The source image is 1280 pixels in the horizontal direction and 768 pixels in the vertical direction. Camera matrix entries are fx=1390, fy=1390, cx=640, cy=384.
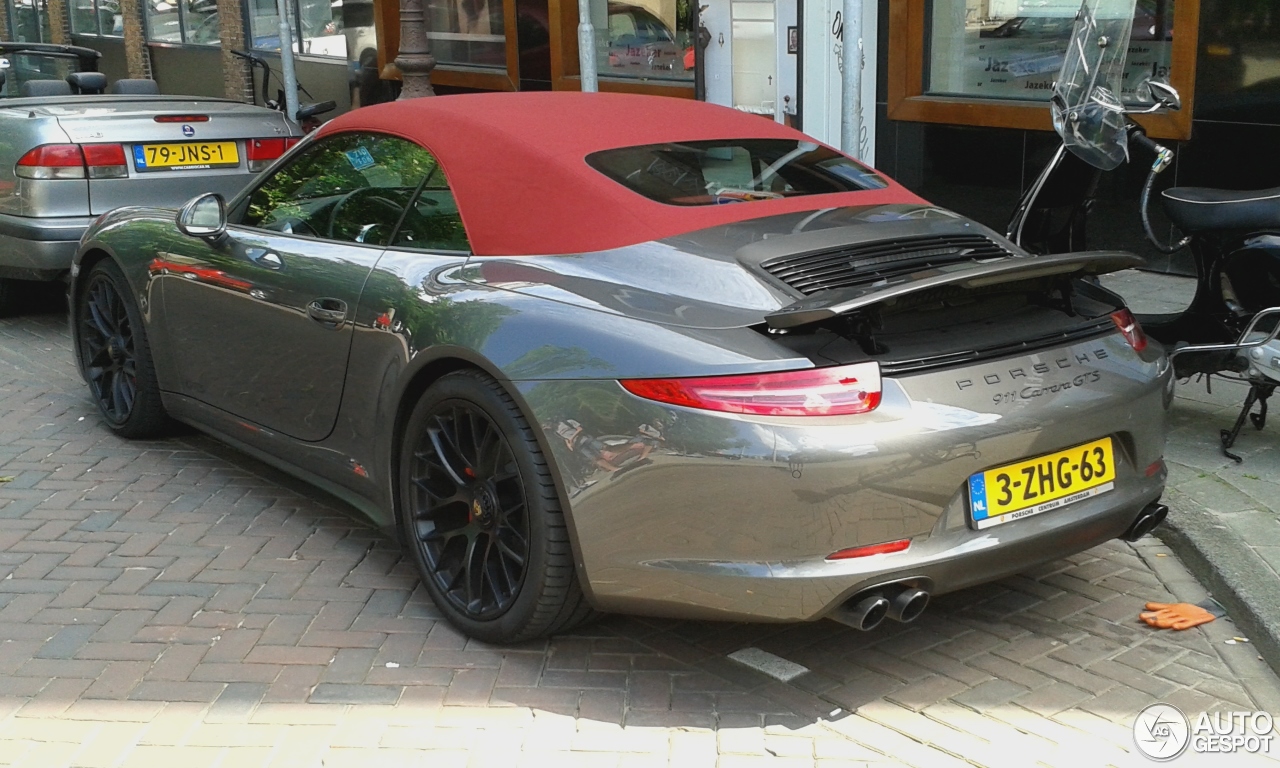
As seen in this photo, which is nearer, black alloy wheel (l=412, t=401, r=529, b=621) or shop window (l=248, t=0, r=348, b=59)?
black alloy wheel (l=412, t=401, r=529, b=621)

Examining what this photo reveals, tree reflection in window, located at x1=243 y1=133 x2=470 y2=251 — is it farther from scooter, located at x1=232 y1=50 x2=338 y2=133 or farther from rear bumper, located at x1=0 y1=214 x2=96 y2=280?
scooter, located at x1=232 y1=50 x2=338 y2=133

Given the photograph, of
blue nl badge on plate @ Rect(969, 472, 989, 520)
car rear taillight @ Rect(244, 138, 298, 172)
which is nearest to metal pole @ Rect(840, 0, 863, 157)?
blue nl badge on plate @ Rect(969, 472, 989, 520)

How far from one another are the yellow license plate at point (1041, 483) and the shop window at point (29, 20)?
81.7 ft

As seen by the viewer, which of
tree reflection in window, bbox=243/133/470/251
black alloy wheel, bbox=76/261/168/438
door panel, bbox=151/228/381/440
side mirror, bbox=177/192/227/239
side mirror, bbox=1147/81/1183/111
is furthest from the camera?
black alloy wheel, bbox=76/261/168/438

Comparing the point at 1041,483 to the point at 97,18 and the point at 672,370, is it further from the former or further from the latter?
the point at 97,18

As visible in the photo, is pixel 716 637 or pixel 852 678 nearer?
pixel 852 678

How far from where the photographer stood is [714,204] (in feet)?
13.0

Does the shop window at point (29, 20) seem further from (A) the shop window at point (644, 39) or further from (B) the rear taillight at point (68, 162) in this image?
(B) the rear taillight at point (68, 162)

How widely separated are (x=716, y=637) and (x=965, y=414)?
1051 millimetres

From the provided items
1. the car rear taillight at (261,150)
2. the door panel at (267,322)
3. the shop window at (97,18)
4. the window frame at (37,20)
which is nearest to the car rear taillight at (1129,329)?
the door panel at (267,322)

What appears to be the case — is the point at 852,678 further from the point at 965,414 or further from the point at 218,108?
the point at 218,108

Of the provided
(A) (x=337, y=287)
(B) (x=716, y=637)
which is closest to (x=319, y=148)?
(A) (x=337, y=287)

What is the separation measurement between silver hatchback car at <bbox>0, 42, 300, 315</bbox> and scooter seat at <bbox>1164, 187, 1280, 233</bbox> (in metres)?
5.05

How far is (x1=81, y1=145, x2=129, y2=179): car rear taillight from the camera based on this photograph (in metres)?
7.36
